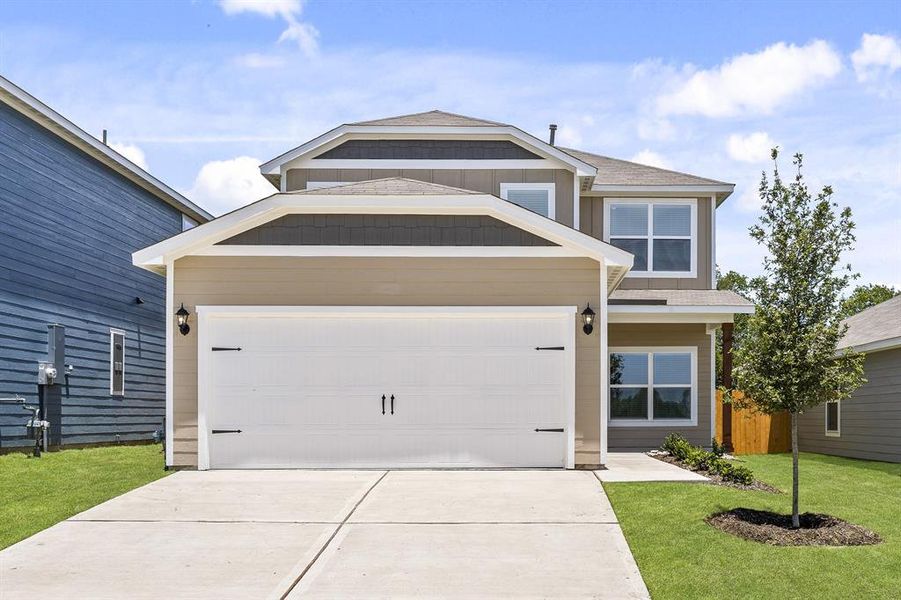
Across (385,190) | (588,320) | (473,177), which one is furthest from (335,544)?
(473,177)

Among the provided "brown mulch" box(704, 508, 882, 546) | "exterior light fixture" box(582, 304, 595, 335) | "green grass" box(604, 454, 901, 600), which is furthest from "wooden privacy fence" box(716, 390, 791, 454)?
"brown mulch" box(704, 508, 882, 546)

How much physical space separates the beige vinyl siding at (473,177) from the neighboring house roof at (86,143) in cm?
383

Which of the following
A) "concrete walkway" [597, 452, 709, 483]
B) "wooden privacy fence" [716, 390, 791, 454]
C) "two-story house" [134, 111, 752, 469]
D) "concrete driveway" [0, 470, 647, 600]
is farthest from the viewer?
"wooden privacy fence" [716, 390, 791, 454]

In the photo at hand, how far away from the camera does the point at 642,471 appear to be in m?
12.0

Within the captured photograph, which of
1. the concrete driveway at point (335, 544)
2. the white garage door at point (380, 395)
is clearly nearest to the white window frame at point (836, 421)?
the white garage door at point (380, 395)

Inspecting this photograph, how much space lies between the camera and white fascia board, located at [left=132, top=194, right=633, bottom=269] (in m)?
11.9

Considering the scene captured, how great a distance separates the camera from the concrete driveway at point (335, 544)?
699 centimetres

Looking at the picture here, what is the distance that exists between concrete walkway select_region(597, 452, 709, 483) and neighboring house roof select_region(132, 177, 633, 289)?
9.29ft

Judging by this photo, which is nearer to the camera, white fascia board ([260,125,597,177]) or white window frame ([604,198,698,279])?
white fascia board ([260,125,597,177])

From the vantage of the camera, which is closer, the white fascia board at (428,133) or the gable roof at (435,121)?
the white fascia board at (428,133)

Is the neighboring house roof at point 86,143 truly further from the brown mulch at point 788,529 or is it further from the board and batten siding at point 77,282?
the brown mulch at point 788,529

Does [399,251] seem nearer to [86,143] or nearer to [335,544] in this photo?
[335,544]

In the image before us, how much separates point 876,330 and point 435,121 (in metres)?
9.83

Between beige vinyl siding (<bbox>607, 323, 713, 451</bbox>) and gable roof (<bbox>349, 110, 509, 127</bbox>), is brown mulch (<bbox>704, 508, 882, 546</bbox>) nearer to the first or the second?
beige vinyl siding (<bbox>607, 323, 713, 451</bbox>)
